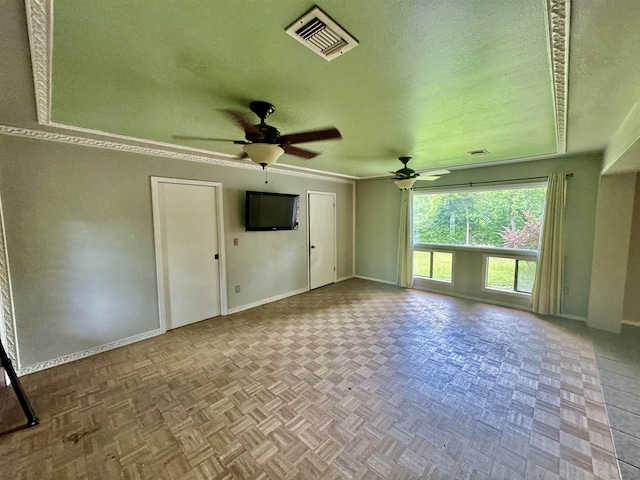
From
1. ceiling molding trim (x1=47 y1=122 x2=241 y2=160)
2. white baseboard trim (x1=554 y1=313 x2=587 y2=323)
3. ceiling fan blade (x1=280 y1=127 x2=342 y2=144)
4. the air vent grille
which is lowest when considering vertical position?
white baseboard trim (x1=554 y1=313 x2=587 y2=323)

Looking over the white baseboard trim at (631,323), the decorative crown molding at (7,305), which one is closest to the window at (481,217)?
the white baseboard trim at (631,323)

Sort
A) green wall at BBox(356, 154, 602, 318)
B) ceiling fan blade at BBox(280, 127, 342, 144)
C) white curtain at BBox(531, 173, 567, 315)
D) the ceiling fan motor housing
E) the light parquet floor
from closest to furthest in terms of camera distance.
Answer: the light parquet floor, ceiling fan blade at BBox(280, 127, 342, 144), the ceiling fan motor housing, green wall at BBox(356, 154, 602, 318), white curtain at BBox(531, 173, 567, 315)

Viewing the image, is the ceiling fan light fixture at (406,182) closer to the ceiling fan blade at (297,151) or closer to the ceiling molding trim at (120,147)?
the ceiling fan blade at (297,151)

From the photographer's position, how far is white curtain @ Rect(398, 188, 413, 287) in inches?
204

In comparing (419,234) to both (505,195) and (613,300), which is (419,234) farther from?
(613,300)

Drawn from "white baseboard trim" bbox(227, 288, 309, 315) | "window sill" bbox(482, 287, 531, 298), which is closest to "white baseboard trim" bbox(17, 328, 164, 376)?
"white baseboard trim" bbox(227, 288, 309, 315)

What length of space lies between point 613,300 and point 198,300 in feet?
18.1

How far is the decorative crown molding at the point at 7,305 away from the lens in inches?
92.1

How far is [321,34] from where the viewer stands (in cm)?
116

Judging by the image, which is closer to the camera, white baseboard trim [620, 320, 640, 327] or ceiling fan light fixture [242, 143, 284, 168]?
ceiling fan light fixture [242, 143, 284, 168]

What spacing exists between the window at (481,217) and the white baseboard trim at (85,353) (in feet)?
15.8

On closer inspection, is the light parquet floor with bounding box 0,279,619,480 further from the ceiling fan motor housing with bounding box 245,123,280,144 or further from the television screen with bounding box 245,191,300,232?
the ceiling fan motor housing with bounding box 245,123,280,144

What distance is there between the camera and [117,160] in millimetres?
2920

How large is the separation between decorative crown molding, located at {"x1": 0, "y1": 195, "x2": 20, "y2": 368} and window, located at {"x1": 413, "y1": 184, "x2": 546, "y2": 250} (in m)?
5.67
